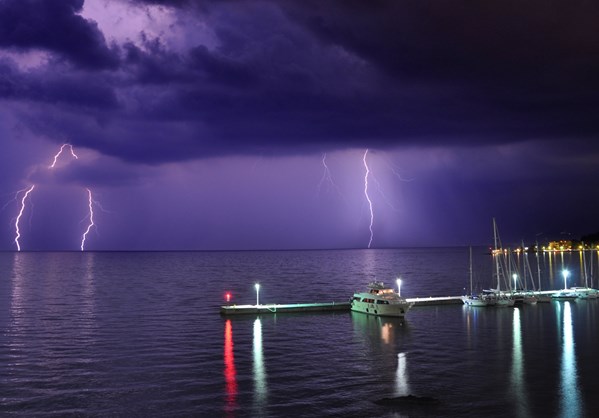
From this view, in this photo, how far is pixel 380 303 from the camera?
88.1m

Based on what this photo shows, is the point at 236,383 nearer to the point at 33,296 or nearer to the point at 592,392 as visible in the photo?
the point at 592,392

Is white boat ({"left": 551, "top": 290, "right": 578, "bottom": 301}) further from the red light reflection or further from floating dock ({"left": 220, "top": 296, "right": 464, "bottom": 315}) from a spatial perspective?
the red light reflection

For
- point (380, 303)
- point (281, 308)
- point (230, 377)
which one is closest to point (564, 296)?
point (380, 303)

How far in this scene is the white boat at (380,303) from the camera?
86.0 meters

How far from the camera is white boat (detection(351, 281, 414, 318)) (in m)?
86.0

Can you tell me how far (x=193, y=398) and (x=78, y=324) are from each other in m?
47.1

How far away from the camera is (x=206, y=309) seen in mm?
100500

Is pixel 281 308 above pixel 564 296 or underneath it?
underneath

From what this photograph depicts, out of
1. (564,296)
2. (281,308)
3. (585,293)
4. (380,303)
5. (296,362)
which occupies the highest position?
(585,293)

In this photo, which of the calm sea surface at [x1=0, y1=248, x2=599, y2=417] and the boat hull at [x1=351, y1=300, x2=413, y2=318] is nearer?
the calm sea surface at [x1=0, y1=248, x2=599, y2=417]

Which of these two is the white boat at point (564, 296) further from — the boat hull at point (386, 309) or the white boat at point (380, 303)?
the boat hull at point (386, 309)

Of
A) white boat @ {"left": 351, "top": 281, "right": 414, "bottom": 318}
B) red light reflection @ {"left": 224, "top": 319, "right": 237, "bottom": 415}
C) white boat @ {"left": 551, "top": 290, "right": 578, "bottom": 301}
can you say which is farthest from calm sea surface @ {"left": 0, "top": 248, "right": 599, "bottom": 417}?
white boat @ {"left": 551, "top": 290, "right": 578, "bottom": 301}

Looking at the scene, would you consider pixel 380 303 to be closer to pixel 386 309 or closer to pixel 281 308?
pixel 386 309

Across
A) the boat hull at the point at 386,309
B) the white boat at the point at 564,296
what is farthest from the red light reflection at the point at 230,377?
the white boat at the point at 564,296
